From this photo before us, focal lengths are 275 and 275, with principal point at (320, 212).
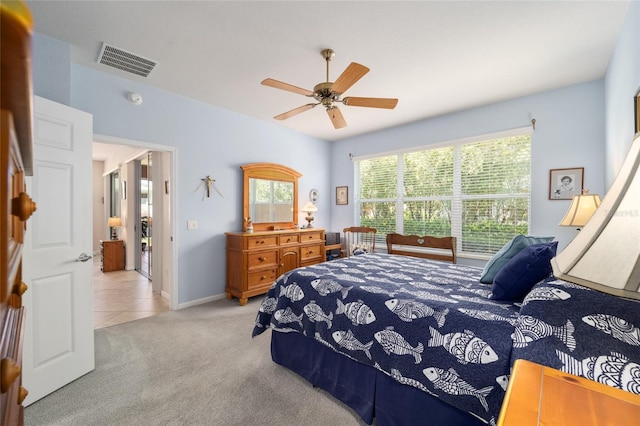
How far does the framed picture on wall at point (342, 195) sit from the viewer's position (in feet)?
18.1

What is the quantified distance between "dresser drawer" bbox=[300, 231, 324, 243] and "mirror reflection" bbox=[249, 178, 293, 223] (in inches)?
20.1

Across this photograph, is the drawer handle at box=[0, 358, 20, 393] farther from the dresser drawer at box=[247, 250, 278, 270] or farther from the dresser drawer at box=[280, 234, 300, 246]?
the dresser drawer at box=[280, 234, 300, 246]

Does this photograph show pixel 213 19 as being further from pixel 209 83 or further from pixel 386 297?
pixel 386 297

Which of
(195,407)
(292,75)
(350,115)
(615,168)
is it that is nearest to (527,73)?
(615,168)

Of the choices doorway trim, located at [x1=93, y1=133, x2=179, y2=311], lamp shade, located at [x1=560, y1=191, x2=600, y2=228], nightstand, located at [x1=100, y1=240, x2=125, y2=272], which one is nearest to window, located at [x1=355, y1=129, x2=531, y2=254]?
lamp shade, located at [x1=560, y1=191, x2=600, y2=228]

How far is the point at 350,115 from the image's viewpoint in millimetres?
4148

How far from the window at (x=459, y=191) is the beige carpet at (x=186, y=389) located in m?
3.03

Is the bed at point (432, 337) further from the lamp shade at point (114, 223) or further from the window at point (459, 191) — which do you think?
the lamp shade at point (114, 223)

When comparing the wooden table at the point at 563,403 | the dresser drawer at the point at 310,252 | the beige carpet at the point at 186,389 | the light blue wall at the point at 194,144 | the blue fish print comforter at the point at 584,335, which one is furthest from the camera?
the dresser drawer at the point at 310,252

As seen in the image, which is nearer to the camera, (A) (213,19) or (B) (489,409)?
(B) (489,409)

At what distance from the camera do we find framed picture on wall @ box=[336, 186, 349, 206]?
Answer: 5.51 meters

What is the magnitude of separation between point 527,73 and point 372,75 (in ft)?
5.33

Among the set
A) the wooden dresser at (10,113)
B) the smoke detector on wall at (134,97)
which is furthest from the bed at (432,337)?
the smoke detector on wall at (134,97)

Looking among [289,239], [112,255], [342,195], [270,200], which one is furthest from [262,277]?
[112,255]
